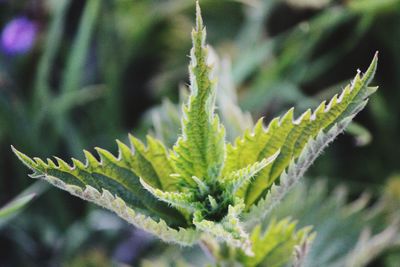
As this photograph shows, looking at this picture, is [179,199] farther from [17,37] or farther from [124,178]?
[17,37]

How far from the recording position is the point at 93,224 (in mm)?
1301

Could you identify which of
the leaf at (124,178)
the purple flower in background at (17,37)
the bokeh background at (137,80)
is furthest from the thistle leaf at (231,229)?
the purple flower in background at (17,37)

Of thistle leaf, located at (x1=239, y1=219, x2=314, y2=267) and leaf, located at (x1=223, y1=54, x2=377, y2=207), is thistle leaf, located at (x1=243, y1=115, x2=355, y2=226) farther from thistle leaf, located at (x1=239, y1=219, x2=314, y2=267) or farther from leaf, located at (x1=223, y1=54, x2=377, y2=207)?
thistle leaf, located at (x1=239, y1=219, x2=314, y2=267)

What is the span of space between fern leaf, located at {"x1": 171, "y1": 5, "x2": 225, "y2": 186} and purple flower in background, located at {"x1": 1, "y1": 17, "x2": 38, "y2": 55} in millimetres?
845

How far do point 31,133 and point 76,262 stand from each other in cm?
31

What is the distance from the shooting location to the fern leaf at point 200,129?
609 mm

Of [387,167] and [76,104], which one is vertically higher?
[76,104]

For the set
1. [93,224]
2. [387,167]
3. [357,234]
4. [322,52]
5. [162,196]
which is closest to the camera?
[162,196]

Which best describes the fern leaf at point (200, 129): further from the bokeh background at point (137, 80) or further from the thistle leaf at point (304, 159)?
the bokeh background at point (137, 80)

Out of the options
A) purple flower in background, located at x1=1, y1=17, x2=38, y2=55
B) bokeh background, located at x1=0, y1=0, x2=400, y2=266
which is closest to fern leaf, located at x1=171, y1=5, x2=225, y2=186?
bokeh background, located at x1=0, y1=0, x2=400, y2=266

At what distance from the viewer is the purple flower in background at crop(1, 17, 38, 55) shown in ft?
4.65

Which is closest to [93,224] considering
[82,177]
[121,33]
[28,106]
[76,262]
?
[76,262]

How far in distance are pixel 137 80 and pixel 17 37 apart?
1.12ft

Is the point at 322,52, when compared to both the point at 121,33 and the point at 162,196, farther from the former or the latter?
the point at 162,196
